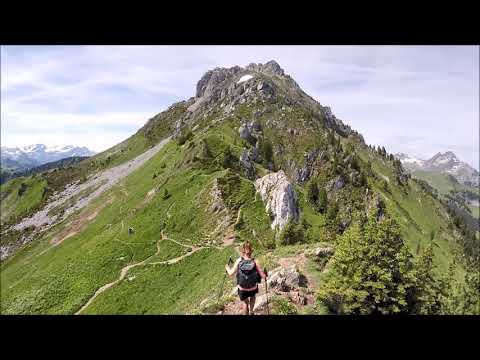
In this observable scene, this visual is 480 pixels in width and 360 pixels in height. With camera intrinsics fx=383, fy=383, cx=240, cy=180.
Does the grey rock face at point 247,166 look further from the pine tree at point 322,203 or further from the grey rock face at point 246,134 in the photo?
the grey rock face at point 246,134

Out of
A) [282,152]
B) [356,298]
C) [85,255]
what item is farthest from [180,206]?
[282,152]

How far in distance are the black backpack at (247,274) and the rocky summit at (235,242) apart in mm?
5642

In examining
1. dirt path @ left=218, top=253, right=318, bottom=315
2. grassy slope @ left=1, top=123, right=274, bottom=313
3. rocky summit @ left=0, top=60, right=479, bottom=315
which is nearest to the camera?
dirt path @ left=218, top=253, right=318, bottom=315

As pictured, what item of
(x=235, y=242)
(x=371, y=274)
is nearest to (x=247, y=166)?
(x=235, y=242)

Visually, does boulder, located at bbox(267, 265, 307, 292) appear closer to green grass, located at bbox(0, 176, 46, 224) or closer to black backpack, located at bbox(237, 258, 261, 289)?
black backpack, located at bbox(237, 258, 261, 289)

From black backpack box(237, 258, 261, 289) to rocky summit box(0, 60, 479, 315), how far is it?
18.5 ft

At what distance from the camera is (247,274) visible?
8.62 m

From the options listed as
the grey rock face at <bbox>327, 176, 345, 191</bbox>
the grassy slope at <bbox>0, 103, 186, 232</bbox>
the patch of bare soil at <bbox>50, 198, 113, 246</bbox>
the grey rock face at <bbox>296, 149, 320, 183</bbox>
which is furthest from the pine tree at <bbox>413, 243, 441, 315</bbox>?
the grassy slope at <bbox>0, 103, 186, 232</bbox>

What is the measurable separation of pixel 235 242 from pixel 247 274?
3024cm

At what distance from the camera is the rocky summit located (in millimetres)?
16328

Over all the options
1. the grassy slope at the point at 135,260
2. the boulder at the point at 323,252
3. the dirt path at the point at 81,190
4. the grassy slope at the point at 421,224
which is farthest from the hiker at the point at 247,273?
the dirt path at the point at 81,190

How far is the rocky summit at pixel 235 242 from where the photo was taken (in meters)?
16.3
